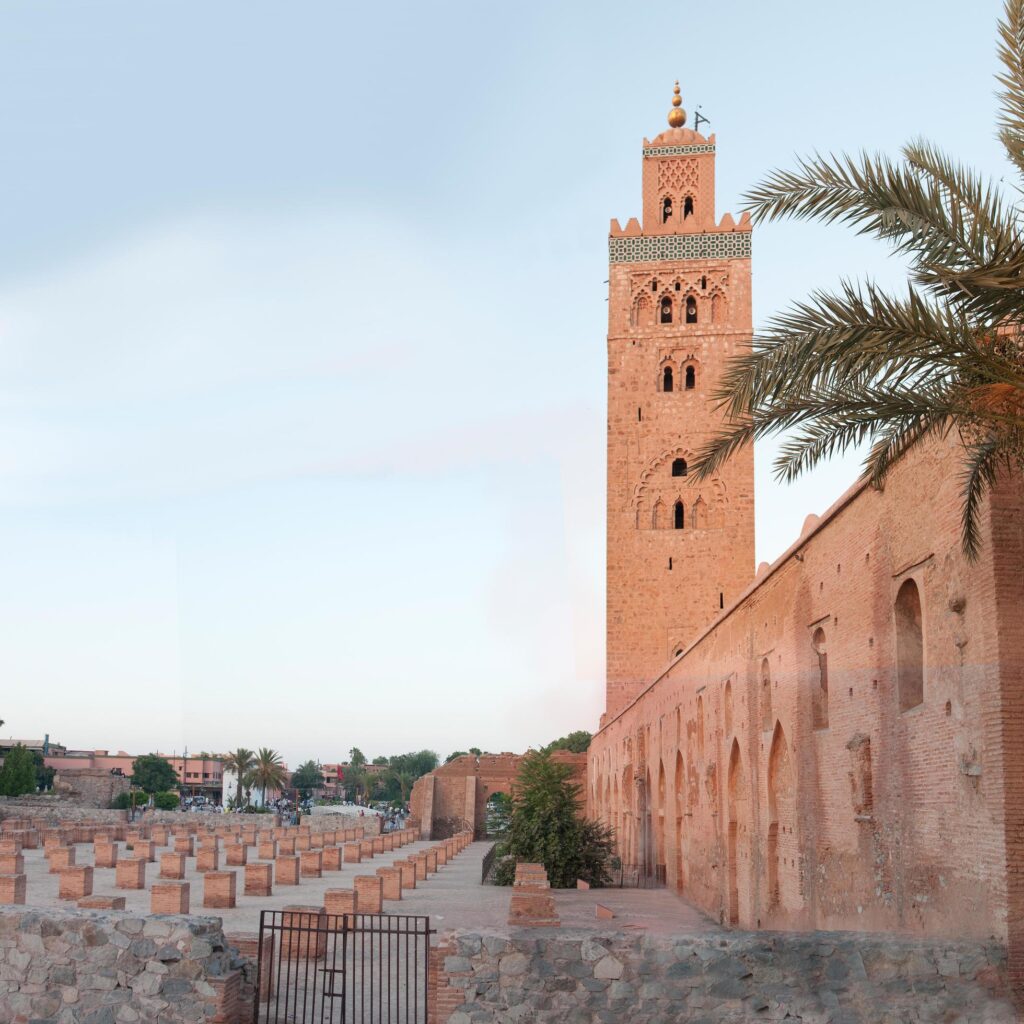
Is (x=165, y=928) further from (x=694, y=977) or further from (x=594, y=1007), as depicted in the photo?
(x=694, y=977)

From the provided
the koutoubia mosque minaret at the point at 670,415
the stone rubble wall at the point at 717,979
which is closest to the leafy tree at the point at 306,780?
the koutoubia mosque minaret at the point at 670,415

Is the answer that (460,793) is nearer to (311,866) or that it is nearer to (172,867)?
(311,866)

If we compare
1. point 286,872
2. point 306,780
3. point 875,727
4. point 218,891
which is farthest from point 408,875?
point 306,780

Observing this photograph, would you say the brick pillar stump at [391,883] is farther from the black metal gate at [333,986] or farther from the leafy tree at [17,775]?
the leafy tree at [17,775]

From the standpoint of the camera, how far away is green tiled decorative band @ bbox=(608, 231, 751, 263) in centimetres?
3412

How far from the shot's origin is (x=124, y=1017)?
7.38 meters

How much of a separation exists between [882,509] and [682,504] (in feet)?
75.9

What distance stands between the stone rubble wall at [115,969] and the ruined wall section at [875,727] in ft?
16.0

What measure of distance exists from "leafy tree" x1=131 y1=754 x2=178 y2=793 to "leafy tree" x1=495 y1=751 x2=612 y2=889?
186 feet

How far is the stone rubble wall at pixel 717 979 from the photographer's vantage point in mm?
6562

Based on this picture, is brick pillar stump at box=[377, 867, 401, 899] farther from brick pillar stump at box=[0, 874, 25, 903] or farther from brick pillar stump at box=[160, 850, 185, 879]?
brick pillar stump at box=[0, 874, 25, 903]

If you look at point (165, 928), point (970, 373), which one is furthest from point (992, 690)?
point (165, 928)

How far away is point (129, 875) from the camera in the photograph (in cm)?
1844

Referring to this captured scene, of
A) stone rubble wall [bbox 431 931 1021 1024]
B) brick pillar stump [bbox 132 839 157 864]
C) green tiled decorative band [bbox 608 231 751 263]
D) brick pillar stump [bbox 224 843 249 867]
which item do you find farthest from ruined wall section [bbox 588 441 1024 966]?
green tiled decorative band [bbox 608 231 751 263]
